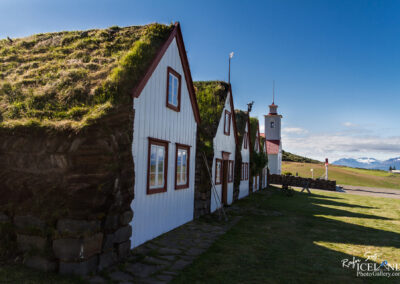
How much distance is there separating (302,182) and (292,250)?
34936 mm

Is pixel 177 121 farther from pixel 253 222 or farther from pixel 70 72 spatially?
→ pixel 253 222

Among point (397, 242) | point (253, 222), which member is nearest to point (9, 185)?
point (253, 222)

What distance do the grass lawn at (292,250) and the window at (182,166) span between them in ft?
8.13

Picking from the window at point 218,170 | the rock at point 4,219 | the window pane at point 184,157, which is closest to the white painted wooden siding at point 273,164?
the window at point 218,170

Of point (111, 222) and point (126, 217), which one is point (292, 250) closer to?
point (126, 217)

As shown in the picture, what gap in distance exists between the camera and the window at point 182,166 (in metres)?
10.6

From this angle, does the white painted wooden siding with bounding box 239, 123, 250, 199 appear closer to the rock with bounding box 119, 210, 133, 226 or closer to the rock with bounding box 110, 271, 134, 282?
the rock with bounding box 119, 210, 133, 226

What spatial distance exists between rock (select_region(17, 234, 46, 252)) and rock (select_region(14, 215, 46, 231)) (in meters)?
0.18

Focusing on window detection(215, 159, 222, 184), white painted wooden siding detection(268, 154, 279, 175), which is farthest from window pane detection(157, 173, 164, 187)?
white painted wooden siding detection(268, 154, 279, 175)

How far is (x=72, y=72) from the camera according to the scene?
7.50m

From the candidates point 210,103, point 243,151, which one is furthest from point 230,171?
point 210,103

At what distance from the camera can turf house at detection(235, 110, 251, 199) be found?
2022 centimetres

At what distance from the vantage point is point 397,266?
723 centimetres

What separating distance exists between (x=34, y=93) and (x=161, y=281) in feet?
17.2
